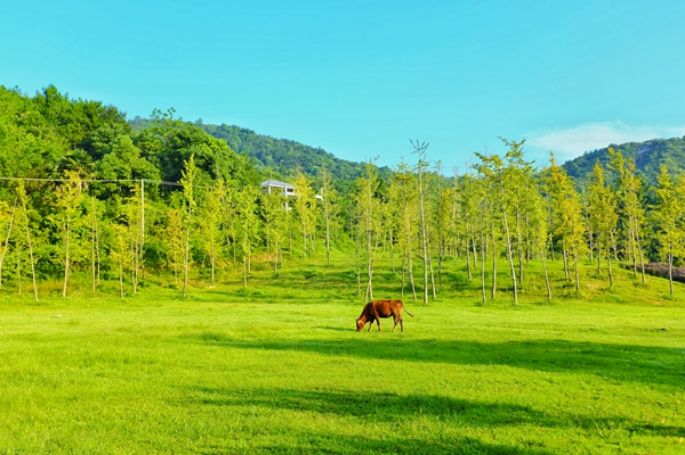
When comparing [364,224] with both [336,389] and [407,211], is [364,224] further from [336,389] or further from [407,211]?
[336,389]

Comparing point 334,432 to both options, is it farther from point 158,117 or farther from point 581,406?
point 158,117

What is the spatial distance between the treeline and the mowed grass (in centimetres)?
2513

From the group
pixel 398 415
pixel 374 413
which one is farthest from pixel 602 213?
pixel 374 413

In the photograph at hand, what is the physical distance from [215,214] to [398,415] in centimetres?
5553

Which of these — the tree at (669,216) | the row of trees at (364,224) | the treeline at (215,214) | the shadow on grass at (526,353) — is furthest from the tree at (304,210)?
the shadow on grass at (526,353)

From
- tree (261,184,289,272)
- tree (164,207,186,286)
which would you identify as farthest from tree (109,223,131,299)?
tree (261,184,289,272)

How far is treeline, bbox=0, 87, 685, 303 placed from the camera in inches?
1997

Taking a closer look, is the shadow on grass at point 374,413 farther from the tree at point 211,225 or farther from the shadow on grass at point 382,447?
the tree at point 211,225

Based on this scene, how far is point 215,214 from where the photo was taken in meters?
62.3

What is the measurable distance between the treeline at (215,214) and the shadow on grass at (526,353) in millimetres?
24285

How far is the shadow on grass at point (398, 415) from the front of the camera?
837 centimetres

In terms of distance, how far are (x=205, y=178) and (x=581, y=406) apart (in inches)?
2956

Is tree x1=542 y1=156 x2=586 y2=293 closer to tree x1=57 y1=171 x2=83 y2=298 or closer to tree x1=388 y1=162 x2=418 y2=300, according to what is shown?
tree x1=388 y1=162 x2=418 y2=300

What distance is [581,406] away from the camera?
433 inches
